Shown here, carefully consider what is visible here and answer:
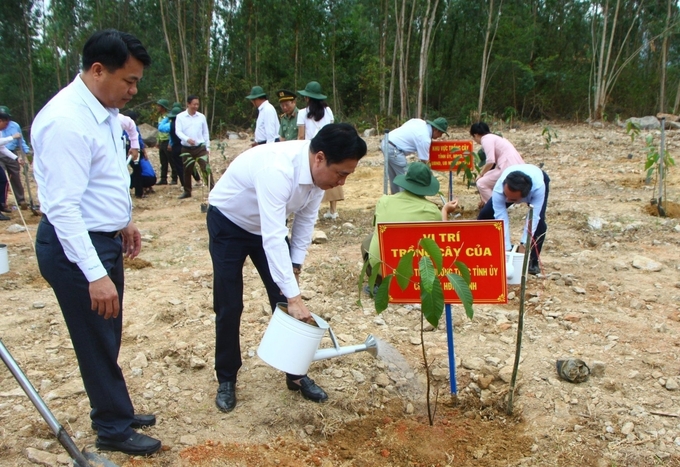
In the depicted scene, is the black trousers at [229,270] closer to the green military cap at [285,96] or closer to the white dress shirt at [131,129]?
the green military cap at [285,96]

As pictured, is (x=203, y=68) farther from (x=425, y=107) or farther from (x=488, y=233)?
(x=488, y=233)

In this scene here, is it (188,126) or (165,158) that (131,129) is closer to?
(188,126)

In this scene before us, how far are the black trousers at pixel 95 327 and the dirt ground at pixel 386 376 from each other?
22 centimetres

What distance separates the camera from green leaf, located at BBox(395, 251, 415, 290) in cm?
215

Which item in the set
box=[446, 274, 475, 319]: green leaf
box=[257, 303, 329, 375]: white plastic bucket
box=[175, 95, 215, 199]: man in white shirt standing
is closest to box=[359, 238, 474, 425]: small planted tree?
box=[446, 274, 475, 319]: green leaf

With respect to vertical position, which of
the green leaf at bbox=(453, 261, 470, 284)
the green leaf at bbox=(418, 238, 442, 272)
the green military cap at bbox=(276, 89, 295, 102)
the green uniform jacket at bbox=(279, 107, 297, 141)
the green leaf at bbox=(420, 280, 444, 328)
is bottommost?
the green leaf at bbox=(420, 280, 444, 328)

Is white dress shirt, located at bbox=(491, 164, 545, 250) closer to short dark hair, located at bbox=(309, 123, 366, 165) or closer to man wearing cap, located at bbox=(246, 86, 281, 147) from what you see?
short dark hair, located at bbox=(309, 123, 366, 165)

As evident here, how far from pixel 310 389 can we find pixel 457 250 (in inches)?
39.4

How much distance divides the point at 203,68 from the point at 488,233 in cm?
1723

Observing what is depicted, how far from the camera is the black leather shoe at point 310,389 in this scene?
2686 mm

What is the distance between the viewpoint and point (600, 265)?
4.65 meters

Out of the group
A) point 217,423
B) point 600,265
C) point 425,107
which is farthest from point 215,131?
point 217,423

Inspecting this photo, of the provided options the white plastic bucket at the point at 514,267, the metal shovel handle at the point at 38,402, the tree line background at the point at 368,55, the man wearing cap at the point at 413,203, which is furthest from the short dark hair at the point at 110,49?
the tree line background at the point at 368,55

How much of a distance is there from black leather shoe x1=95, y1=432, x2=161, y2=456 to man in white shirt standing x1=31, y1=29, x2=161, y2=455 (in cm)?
5
